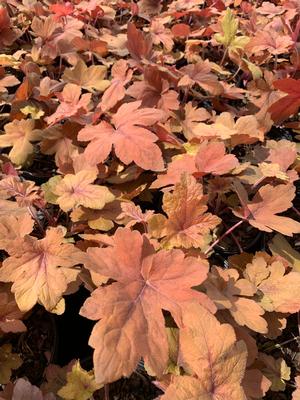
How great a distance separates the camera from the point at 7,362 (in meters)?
0.99

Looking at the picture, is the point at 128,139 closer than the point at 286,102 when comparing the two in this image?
Yes

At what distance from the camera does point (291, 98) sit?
61.4 inches

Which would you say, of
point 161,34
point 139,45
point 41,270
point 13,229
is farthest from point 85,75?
point 41,270

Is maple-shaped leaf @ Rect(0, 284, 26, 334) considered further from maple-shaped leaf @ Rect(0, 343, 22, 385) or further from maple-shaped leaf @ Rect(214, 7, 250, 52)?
maple-shaped leaf @ Rect(214, 7, 250, 52)

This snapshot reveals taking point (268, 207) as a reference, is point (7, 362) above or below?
below

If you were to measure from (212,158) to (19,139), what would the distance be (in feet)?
2.13

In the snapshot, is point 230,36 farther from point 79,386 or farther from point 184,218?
point 79,386

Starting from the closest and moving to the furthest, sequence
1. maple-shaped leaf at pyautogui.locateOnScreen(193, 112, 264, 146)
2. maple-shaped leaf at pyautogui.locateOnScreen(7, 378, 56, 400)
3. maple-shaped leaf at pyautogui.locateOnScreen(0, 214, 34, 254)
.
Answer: maple-shaped leaf at pyautogui.locateOnScreen(7, 378, 56, 400)
maple-shaped leaf at pyautogui.locateOnScreen(0, 214, 34, 254)
maple-shaped leaf at pyautogui.locateOnScreen(193, 112, 264, 146)

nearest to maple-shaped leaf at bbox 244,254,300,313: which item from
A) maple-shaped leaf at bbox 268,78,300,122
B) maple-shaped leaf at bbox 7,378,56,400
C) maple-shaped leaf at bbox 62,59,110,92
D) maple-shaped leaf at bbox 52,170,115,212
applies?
maple-shaped leaf at bbox 52,170,115,212

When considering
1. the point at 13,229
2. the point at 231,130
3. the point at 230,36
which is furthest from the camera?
the point at 230,36

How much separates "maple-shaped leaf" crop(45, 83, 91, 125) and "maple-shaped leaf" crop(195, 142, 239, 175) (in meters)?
0.45

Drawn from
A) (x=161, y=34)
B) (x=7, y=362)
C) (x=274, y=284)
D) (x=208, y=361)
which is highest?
(x=161, y=34)

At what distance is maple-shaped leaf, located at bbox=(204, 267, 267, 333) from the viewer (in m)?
0.92

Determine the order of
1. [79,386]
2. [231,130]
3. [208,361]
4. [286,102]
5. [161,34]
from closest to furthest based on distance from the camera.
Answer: [208,361] → [79,386] → [231,130] → [286,102] → [161,34]
